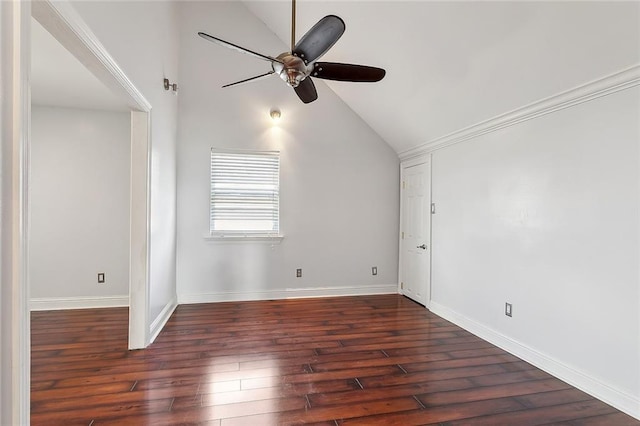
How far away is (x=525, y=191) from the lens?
283 centimetres

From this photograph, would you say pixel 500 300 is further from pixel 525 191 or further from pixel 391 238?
pixel 391 238

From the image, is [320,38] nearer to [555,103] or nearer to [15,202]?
[15,202]

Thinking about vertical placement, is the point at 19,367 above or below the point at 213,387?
above

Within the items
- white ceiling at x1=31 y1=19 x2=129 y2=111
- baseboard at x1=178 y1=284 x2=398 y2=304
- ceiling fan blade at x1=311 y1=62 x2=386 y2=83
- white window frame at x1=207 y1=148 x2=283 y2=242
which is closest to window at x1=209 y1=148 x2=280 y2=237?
white window frame at x1=207 y1=148 x2=283 y2=242

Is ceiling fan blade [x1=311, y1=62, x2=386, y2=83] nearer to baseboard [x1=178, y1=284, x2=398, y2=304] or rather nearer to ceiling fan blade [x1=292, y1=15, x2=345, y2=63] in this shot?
ceiling fan blade [x1=292, y1=15, x2=345, y2=63]

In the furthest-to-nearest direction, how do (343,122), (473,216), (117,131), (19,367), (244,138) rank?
1. (343,122)
2. (244,138)
3. (117,131)
4. (473,216)
5. (19,367)

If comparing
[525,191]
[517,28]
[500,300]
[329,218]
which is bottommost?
[500,300]

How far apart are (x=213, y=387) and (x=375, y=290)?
3.08 m

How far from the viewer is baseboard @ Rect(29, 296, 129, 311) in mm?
3926

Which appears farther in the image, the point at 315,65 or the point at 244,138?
the point at 244,138

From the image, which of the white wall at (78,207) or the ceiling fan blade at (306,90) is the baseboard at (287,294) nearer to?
the white wall at (78,207)

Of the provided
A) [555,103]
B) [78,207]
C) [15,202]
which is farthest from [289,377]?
[78,207]

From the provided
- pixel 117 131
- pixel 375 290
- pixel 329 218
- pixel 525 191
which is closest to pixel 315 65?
pixel 525 191

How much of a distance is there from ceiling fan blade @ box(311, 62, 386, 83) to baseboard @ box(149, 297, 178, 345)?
279 cm
